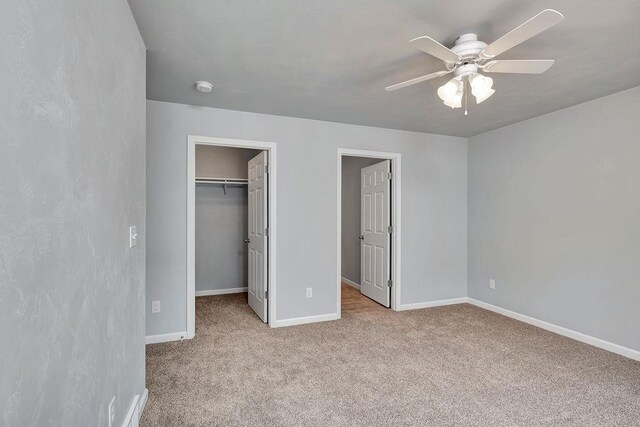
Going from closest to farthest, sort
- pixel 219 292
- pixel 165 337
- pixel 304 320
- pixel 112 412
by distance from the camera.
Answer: pixel 112 412, pixel 165 337, pixel 304 320, pixel 219 292

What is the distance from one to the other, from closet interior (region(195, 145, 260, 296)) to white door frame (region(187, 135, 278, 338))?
144 centimetres

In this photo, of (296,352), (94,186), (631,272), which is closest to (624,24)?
(631,272)

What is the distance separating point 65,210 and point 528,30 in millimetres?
2044

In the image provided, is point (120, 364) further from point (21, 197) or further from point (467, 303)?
point (467, 303)

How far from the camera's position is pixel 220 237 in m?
5.07

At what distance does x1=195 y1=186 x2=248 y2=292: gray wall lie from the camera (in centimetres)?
496

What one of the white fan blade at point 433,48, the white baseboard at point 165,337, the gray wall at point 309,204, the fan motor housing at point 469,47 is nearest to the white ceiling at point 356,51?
the fan motor housing at point 469,47

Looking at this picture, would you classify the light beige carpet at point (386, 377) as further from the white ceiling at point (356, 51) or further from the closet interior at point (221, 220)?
the white ceiling at point (356, 51)

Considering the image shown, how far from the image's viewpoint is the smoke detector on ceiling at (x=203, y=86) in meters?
2.67

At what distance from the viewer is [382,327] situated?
3.57m

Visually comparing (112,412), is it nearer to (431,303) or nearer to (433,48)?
(433,48)

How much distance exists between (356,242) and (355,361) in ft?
9.49

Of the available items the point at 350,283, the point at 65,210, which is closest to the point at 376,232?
the point at 350,283

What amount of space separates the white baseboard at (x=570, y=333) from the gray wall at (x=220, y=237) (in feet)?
11.8
